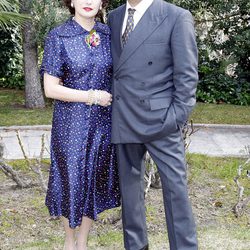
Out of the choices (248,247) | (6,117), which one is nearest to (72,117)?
(248,247)

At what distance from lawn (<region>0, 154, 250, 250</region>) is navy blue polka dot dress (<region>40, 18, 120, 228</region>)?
737mm

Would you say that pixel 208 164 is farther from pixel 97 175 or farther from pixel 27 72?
pixel 27 72

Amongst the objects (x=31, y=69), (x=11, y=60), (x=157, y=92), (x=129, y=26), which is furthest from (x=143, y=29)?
(x=11, y=60)

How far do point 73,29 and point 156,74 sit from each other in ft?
1.88

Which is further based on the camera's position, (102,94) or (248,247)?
(248,247)

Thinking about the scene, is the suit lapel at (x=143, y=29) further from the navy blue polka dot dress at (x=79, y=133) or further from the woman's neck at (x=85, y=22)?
the woman's neck at (x=85, y=22)

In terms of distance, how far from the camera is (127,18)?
3.28m

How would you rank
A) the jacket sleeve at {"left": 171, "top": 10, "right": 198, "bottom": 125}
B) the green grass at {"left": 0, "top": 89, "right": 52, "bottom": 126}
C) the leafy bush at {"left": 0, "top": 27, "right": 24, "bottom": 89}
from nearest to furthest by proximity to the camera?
the jacket sleeve at {"left": 171, "top": 10, "right": 198, "bottom": 125}, the green grass at {"left": 0, "top": 89, "right": 52, "bottom": 126}, the leafy bush at {"left": 0, "top": 27, "right": 24, "bottom": 89}

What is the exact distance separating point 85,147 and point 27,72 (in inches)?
310

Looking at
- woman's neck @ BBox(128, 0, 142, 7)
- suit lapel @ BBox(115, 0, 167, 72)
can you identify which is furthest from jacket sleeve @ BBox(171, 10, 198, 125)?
woman's neck @ BBox(128, 0, 142, 7)

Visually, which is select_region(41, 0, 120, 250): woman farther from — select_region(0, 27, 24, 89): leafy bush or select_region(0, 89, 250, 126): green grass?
select_region(0, 27, 24, 89): leafy bush

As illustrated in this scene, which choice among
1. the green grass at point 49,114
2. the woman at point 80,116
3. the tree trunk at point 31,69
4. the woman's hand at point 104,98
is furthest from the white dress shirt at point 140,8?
the tree trunk at point 31,69

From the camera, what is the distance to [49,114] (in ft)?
34.0

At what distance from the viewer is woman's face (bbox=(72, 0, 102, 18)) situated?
324 cm
